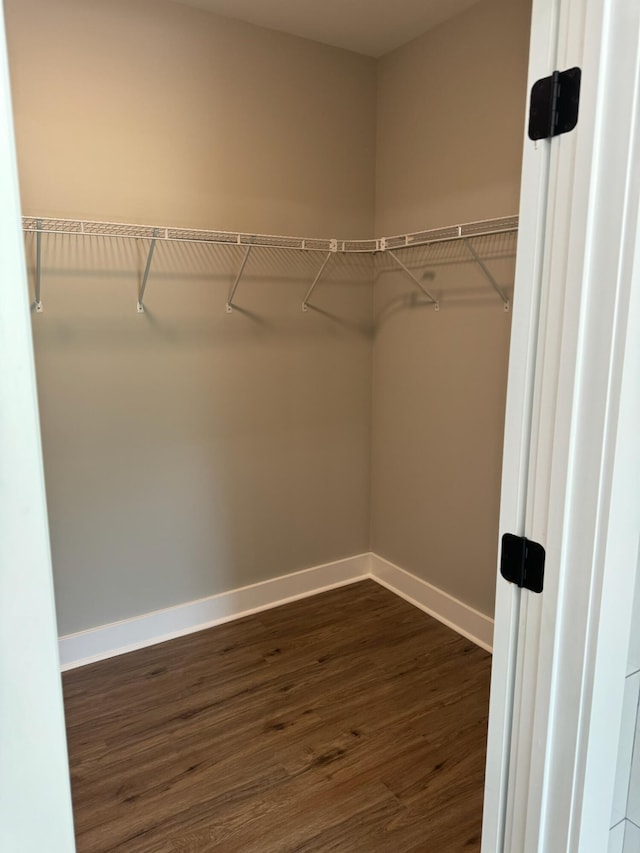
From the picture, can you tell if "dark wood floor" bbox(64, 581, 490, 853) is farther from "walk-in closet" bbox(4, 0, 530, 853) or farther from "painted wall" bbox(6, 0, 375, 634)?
"painted wall" bbox(6, 0, 375, 634)

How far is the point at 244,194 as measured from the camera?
2.63 m

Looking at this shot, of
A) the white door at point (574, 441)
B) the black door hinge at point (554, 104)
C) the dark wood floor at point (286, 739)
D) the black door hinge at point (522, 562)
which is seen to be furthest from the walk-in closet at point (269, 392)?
the black door hinge at point (554, 104)

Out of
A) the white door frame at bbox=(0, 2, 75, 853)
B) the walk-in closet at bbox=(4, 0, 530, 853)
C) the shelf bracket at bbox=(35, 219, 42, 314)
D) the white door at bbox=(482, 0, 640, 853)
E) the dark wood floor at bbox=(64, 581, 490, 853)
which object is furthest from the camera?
the shelf bracket at bbox=(35, 219, 42, 314)

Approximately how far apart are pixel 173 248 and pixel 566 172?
1922 mm

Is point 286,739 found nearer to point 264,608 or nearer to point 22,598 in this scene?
point 264,608

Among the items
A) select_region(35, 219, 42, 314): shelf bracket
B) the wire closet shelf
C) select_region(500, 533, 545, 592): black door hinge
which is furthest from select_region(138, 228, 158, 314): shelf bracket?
select_region(500, 533, 545, 592): black door hinge

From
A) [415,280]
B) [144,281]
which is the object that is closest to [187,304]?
[144,281]

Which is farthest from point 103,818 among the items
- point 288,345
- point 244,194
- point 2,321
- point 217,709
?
point 244,194

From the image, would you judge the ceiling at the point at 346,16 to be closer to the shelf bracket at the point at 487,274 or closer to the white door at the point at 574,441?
the shelf bracket at the point at 487,274

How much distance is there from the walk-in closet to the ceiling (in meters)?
0.02

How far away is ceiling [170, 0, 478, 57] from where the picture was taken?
2.34 meters

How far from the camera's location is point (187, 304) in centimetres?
256

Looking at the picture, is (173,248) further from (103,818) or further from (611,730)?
(611,730)

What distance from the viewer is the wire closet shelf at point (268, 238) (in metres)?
2.21
